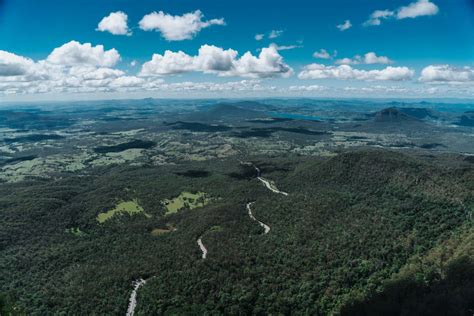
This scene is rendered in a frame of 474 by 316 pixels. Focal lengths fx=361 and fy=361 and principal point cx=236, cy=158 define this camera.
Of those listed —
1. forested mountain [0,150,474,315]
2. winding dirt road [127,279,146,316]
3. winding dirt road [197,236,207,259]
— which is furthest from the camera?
winding dirt road [197,236,207,259]

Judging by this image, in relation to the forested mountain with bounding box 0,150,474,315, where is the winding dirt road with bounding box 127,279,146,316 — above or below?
below

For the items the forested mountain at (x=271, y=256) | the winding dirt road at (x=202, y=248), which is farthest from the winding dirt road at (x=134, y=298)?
the winding dirt road at (x=202, y=248)

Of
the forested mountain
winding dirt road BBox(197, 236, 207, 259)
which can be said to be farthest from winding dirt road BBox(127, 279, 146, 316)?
winding dirt road BBox(197, 236, 207, 259)

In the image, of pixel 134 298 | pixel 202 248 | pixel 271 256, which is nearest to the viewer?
pixel 134 298

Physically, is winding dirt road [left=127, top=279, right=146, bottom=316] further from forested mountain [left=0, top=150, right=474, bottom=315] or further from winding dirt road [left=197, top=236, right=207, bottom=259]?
winding dirt road [left=197, top=236, right=207, bottom=259]

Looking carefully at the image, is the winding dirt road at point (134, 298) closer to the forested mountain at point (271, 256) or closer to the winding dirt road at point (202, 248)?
the forested mountain at point (271, 256)

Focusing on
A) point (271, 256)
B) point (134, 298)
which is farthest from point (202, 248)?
point (134, 298)

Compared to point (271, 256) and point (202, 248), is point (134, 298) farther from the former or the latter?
point (271, 256)

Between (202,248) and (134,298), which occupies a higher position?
(202,248)

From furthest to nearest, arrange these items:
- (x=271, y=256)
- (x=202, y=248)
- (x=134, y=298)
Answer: (x=202, y=248) → (x=271, y=256) → (x=134, y=298)

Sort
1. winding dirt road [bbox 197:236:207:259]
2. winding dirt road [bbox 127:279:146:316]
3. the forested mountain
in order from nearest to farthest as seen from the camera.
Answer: the forested mountain, winding dirt road [bbox 127:279:146:316], winding dirt road [bbox 197:236:207:259]

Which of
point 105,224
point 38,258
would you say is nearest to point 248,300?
point 38,258
